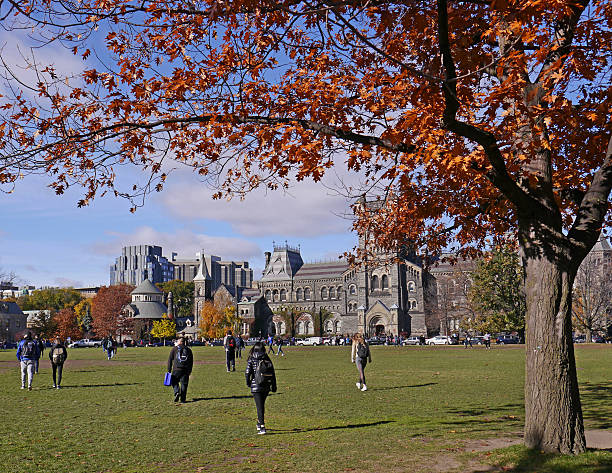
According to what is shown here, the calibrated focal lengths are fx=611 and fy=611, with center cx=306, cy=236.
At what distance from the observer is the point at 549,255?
9.02m

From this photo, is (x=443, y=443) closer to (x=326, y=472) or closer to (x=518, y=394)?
(x=326, y=472)

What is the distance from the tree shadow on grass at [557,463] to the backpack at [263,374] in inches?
180

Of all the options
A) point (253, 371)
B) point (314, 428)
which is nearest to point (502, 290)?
point (314, 428)

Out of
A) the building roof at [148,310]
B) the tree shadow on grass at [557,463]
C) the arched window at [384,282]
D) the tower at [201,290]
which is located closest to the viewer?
the tree shadow on grass at [557,463]

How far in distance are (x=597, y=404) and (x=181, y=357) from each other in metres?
10.2

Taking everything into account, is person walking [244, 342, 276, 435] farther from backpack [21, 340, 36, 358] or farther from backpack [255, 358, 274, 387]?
backpack [21, 340, 36, 358]

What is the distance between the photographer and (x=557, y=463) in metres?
8.12

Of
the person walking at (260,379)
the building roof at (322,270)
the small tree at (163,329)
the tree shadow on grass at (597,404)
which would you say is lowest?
the tree shadow on grass at (597,404)

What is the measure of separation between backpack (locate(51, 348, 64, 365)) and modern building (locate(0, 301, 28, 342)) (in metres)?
101

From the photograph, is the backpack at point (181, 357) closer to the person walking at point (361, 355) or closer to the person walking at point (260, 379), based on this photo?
the person walking at point (260, 379)

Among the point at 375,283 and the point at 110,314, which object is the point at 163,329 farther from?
the point at 375,283

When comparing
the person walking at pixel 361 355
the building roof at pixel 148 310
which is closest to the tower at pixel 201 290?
the building roof at pixel 148 310

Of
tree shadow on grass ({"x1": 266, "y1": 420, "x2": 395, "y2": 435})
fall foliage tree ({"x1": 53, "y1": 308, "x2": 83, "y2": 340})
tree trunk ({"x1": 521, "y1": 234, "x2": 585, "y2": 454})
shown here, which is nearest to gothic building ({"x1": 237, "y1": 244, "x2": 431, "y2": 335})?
fall foliage tree ({"x1": 53, "y1": 308, "x2": 83, "y2": 340})

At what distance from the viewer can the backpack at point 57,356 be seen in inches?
789
